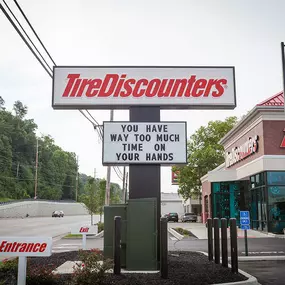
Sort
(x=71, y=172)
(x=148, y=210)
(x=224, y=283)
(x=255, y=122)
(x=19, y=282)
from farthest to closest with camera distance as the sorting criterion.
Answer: (x=71, y=172) < (x=255, y=122) < (x=148, y=210) < (x=224, y=283) < (x=19, y=282)

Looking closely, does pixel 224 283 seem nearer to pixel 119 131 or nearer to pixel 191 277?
pixel 191 277

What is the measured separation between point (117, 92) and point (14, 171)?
378 ft

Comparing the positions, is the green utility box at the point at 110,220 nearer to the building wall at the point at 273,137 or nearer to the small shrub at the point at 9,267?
the small shrub at the point at 9,267

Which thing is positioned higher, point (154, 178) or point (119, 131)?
point (119, 131)

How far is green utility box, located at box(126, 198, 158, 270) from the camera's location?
1024 centimetres

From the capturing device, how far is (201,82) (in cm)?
1198

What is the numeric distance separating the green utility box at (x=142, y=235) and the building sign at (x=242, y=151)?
1807 centimetres

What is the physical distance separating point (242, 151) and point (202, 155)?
2091 centimetres

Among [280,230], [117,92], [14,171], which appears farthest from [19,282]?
[14,171]

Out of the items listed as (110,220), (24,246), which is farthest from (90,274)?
(110,220)

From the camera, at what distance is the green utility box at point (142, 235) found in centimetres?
1024

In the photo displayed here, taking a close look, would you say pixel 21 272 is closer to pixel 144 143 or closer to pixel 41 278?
pixel 41 278

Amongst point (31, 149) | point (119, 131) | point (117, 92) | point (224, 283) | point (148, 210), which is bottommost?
point (224, 283)

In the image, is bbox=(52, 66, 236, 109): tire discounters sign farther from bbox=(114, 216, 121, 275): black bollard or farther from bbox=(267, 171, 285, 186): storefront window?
bbox=(267, 171, 285, 186): storefront window
